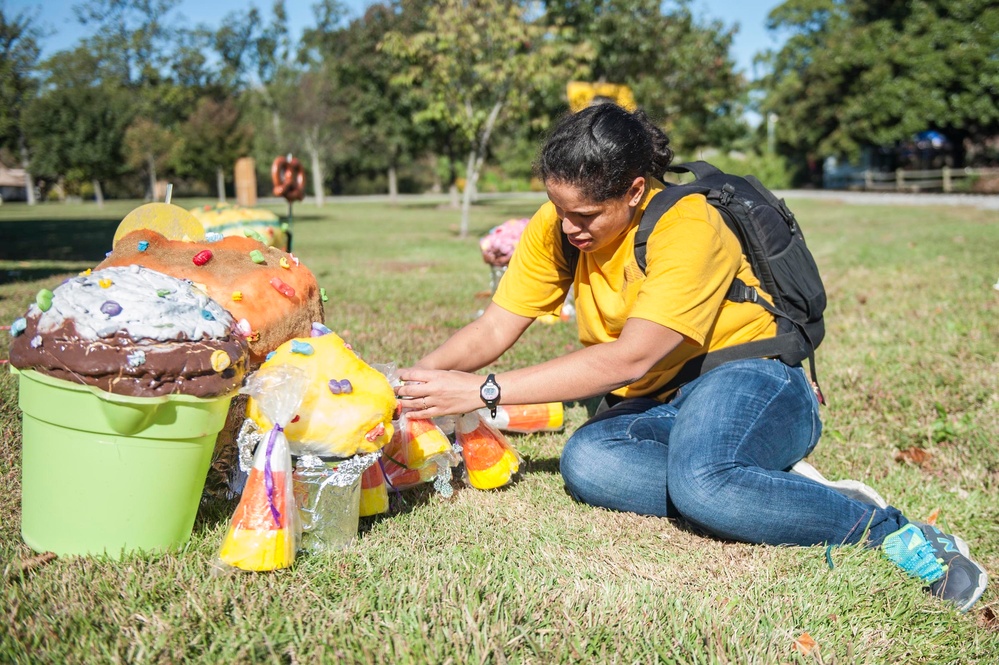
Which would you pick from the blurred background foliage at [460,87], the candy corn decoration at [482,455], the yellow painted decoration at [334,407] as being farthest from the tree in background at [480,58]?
the yellow painted decoration at [334,407]

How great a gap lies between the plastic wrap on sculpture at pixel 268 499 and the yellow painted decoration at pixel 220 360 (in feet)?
0.52

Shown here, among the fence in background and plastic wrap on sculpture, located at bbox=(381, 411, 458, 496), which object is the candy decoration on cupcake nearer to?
plastic wrap on sculpture, located at bbox=(381, 411, 458, 496)

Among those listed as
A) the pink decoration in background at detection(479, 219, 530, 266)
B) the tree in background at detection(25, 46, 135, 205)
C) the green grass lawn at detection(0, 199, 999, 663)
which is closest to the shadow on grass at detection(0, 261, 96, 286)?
the pink decoration in background at detection(479, 219, 530, 266)

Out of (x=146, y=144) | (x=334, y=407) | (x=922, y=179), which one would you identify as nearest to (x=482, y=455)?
(x=334, y=407)

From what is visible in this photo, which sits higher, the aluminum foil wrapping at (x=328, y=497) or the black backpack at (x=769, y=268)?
the black backpack at (x=769, y=268)

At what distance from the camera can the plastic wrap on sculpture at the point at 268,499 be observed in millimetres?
2119

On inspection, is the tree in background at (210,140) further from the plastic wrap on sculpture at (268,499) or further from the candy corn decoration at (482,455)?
the plastic wrap on sculpture at (268,499)

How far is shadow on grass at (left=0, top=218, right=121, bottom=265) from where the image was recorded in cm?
1090

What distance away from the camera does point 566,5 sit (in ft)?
59.9

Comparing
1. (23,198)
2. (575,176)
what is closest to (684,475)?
(575,176)

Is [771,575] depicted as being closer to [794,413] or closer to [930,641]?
[930,641]

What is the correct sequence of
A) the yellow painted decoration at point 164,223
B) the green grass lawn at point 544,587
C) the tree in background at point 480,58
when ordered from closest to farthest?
the green grass lawn at point 544,587
the yellow painted decoration at point 164,223
the tree in background at point 480,58

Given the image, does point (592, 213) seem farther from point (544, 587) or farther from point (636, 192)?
point (544, 587)

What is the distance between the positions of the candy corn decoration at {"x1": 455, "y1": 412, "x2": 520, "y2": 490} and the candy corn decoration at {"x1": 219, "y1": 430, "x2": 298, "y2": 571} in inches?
33.3
